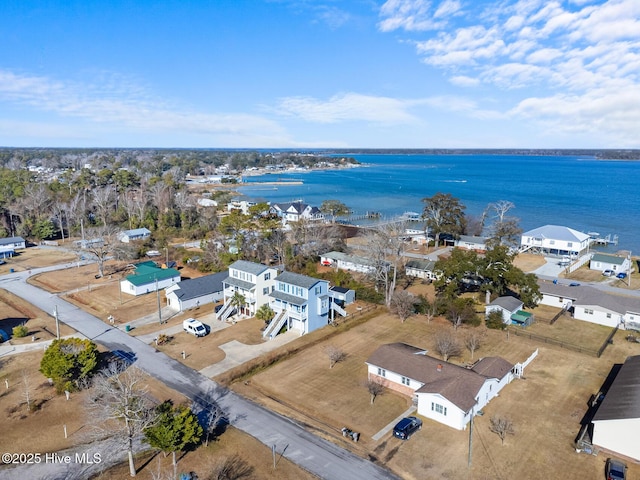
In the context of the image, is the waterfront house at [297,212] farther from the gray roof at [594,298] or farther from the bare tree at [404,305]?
the gray roof at [594,298]

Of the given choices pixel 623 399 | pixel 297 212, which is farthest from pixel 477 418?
pixel 297 212

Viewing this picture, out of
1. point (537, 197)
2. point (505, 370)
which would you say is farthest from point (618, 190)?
point (505, 370)

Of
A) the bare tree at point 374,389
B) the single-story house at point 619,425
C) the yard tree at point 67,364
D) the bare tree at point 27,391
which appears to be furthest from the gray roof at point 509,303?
the bare tree at point 27,391

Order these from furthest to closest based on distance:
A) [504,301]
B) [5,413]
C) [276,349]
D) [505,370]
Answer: [504,301] → [276,349] → [505,370] → [5,413]

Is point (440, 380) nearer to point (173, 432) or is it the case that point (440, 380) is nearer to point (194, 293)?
point (173, 432)

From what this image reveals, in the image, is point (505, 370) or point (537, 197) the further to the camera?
point (537, 197)

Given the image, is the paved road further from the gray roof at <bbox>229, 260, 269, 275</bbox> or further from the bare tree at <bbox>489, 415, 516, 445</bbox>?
the gray roof at <bbox>229, 260, 269, 275</bbox>

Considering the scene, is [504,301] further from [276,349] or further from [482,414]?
[276,349]
